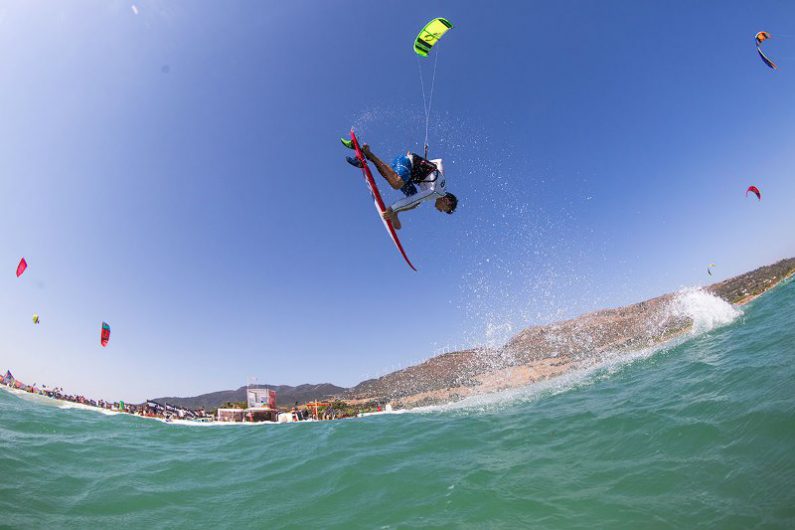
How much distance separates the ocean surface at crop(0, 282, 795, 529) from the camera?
4082mm

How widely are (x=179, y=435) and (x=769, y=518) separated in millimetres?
14927

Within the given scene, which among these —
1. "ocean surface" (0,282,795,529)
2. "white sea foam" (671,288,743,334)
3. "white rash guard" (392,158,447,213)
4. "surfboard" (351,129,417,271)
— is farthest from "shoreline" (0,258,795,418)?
"white rash guard" (392,158,447,213)

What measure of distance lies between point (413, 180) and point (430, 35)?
152 inches

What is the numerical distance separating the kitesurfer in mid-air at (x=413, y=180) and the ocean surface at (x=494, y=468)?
5.75 metres

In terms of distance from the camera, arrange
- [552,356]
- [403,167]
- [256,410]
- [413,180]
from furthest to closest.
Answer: [552,356]
[256,410]
[413,180]
[403,167]

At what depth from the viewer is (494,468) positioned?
6059mm

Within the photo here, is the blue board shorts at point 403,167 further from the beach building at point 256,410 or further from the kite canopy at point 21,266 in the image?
Result: the beach building at point 256,410

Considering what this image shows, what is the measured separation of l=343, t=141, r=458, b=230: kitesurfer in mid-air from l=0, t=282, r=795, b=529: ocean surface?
5.75m

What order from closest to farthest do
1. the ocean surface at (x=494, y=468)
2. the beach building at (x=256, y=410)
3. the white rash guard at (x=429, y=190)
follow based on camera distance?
the ocean surface at (x=494, y=468)
the white rash guard at (x=429, y=190)
the beach building at (x=256, y=410)

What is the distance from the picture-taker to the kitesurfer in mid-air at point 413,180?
8.27m

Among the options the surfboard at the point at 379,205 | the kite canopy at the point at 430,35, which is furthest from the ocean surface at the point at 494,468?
the kite canopy at the point at 430,35

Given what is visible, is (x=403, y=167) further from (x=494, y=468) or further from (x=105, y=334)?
(x=105, y=334)

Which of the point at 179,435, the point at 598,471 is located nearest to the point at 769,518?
the point at 598,471

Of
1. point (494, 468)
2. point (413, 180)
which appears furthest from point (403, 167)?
point (494, 468)
